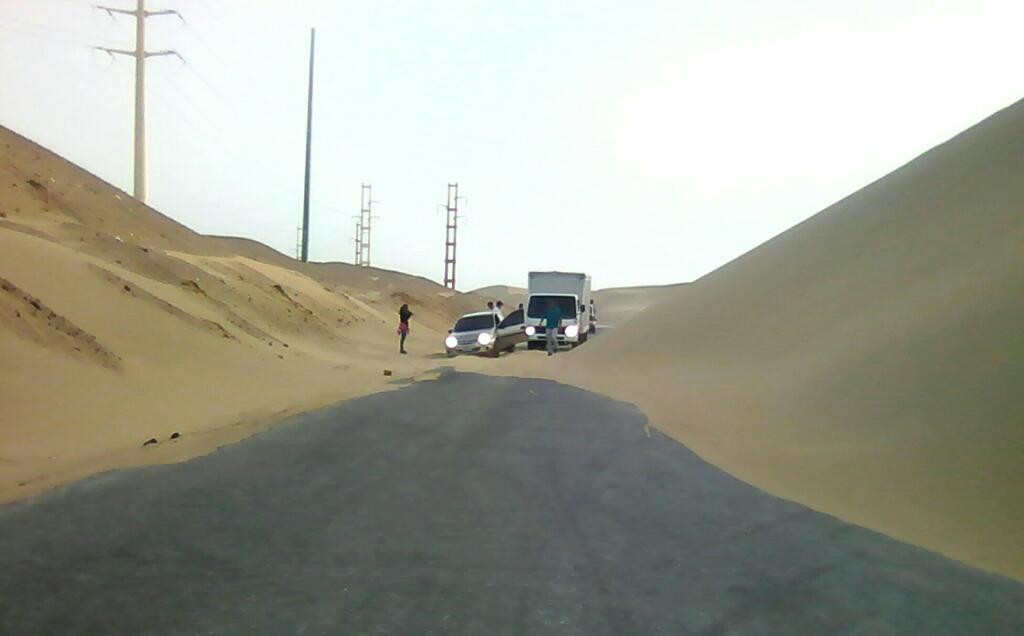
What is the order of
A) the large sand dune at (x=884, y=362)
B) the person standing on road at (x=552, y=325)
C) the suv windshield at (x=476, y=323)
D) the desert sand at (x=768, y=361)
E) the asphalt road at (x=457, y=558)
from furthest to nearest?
1. the suv windshield at (x=476, y=323)
2. the person standing on road at (x=552, y=325)
3. the desert sand at (x=768, y=361)
4. the large sand dune at (x=884, y=362)
5. the asphalt road at (x=457, y=558)

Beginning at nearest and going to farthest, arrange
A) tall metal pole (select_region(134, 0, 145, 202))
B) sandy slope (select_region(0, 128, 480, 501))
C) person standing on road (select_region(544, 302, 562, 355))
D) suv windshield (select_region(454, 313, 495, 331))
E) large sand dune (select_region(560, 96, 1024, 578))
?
large sand dune (select_region(560, 96, 1024, 578))
sandy slope (select_region(0, 128, 480, 501))
person standing on road (select_region(544, 302, 562, 355))
suv windshield (select_region(454, 313, 495, 331))
tall metal pole (select_region(134, 0, 145, 202))

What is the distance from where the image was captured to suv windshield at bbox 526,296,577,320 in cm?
4472

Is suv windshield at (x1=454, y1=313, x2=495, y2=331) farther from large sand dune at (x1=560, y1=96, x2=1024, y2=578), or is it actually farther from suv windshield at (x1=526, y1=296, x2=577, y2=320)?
large sand dune at (x1=560, y1=96, x2=1024, y2=578)

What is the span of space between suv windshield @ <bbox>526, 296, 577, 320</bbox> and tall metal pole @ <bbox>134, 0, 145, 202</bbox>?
93.8 ft

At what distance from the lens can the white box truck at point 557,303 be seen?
44.2m

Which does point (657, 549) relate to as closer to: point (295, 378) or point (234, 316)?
point (295, 378)

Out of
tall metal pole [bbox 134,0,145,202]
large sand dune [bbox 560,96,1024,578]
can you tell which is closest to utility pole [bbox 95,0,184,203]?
tall metal pole [bbox 134,0,145,202]

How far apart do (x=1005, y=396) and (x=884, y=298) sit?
399 inches

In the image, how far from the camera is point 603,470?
11.8 metres

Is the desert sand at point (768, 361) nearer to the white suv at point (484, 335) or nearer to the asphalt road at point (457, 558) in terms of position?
the asphalt road at point (457, 558)

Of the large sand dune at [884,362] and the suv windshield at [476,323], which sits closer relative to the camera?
the large sand dune at [884,362]

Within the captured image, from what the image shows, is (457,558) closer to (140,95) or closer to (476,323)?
(476,323)

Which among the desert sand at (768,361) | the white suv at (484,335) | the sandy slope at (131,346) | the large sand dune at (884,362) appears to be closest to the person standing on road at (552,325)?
the desert sand at (768,361)

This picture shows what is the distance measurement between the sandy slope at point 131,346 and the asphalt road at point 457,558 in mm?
2169
